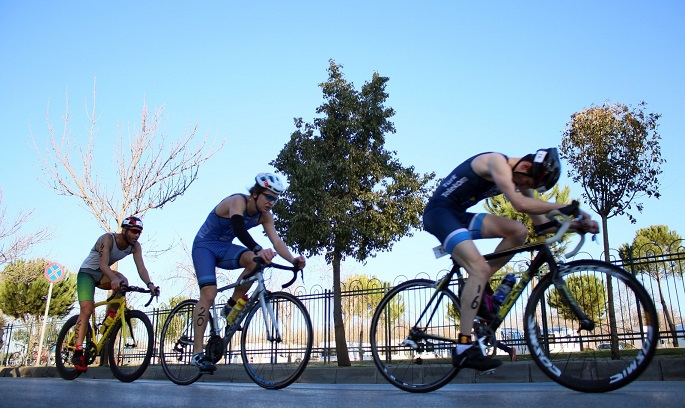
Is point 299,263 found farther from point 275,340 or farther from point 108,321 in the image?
point 108,321

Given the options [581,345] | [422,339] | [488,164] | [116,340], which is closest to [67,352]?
[116,340]

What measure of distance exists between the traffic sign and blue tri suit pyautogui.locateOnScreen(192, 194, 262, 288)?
1247 cm

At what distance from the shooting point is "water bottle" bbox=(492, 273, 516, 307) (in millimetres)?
4273

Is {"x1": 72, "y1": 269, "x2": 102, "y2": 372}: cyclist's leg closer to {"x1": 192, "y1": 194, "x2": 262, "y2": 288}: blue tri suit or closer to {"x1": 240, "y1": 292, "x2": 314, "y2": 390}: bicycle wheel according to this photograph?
{"x1": 192, "y1": 194, "x2": 262, "y2": 288}: blue tri suit

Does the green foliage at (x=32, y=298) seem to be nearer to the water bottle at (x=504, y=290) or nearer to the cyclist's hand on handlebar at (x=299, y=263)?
the cyclist's hand on handlebar at (x=299, y=263)

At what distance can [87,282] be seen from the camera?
7.74 metres

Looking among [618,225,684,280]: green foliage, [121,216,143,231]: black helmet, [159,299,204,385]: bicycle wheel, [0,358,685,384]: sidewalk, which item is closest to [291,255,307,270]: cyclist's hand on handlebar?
[159,299,204,385]: bicycle wheel

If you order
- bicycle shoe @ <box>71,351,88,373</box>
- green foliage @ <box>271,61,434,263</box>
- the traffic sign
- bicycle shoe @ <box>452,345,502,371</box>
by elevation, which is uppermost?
green foliage @ <box>271,61,434,263</box>

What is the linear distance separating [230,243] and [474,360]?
314 cm

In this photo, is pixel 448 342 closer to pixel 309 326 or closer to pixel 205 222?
pixel 309 326

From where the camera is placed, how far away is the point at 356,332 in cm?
1792

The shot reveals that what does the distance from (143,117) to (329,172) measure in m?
6.82

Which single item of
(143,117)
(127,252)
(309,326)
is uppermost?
(143,117)

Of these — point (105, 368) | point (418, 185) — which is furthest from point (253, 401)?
point (418, 185)
